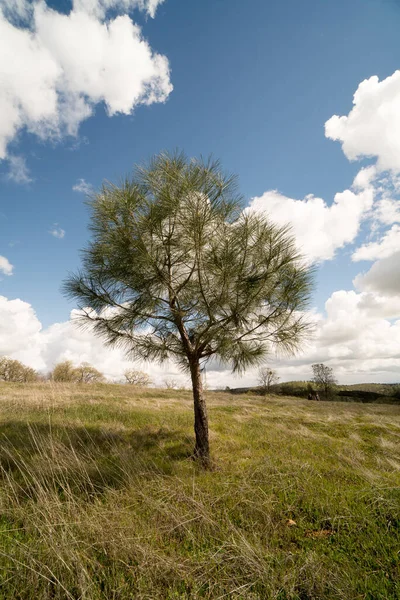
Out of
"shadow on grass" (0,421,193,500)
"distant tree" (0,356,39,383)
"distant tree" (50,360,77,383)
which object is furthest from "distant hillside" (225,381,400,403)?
"shadow on grass" (0,421,193,500)

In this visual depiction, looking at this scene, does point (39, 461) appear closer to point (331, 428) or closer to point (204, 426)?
point (204, 426)

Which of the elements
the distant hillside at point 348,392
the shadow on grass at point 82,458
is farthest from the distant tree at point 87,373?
the shadow on grass at point 82,458

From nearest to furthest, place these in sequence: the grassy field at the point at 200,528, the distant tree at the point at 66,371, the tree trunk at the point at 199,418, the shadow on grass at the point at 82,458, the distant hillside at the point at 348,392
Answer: the grassy field at the point at 200,528 → the shadow on grass at the point at 82,458 → the tree trunk at the point at 199,418 → the distant tree at the point at 66,371 → the distant hillside at the point at 348,392

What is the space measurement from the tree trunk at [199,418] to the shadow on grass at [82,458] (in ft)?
1.14

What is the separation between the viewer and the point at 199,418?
5910 millimetres

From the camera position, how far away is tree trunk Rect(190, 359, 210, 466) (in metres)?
5.74

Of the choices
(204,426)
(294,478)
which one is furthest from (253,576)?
(204,426)

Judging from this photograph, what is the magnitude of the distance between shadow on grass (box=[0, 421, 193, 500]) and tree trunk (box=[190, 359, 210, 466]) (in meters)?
0.35

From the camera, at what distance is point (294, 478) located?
4578 mm

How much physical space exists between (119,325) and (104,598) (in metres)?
3.98

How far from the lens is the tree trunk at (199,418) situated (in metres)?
5.74

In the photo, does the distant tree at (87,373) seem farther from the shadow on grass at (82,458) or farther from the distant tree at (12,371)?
the shadow on grass at (82,458)

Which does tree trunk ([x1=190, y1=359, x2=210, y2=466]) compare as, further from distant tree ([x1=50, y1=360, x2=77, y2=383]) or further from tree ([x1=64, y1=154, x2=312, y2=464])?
distant tree ([x1=50, y1=360, x2=77, y2=383])

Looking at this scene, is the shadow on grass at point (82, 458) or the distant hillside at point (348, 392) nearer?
the shadow on grass at point (82, 458)
